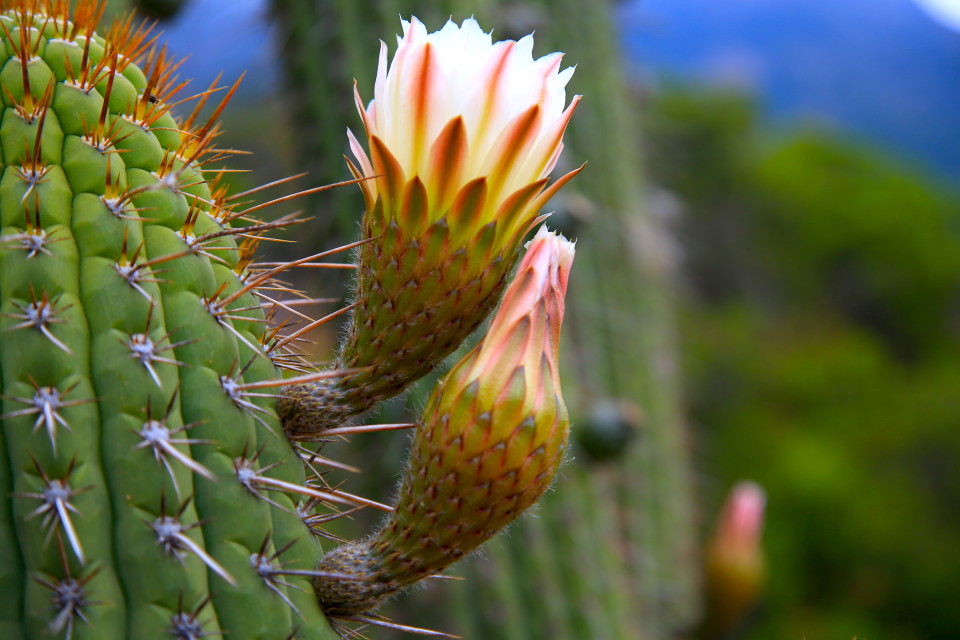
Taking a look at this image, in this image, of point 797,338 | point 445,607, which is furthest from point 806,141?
point 445,607

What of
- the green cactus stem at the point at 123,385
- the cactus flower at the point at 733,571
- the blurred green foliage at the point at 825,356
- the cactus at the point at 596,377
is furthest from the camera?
the blurred green foliage at the point at 825,356

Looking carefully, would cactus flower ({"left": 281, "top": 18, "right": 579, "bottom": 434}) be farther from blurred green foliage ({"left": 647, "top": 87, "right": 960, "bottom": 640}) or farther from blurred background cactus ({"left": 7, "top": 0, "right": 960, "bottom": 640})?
blurred green foliage ({"left": 647, "top": 87, "right": 960, "bottom": 640})

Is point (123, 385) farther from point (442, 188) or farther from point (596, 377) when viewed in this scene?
point (596, 377)


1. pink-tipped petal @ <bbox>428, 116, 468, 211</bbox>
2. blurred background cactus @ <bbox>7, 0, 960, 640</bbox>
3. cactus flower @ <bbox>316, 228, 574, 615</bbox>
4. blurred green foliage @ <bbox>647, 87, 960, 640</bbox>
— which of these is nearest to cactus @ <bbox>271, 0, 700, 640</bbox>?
blurred background cactus @ <bbox>7, 0, 960, 640</bbox>

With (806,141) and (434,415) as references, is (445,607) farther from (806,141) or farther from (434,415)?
(806,141)

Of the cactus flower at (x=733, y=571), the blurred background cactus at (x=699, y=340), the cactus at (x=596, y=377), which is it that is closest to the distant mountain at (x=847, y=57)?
the blurred background cactus at (x=699, y=340)

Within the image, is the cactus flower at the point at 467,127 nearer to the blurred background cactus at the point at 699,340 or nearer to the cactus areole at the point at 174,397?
the cactus areole at the point at 174,397

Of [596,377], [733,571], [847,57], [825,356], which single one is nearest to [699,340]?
[825,356]
